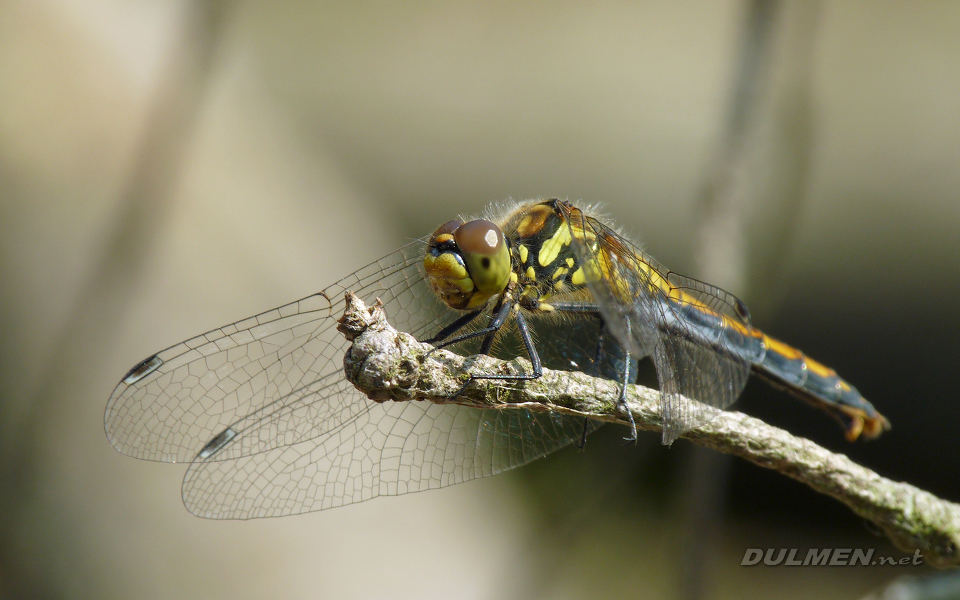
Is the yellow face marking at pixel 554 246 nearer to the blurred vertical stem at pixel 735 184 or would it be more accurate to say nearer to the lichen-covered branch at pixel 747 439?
the lichen-covered branch at pixel 747 439

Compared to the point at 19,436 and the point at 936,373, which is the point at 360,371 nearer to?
the point at 19,436

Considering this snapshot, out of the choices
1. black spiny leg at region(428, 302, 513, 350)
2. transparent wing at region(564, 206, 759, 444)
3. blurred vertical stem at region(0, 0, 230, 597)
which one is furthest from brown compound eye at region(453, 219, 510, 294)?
blurred vertical stem at region(0, 0, 230, 597)

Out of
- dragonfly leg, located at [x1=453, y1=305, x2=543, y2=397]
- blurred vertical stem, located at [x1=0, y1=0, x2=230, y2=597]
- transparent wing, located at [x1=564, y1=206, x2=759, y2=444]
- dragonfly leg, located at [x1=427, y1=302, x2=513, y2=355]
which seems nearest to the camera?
dragonfly leg, located at [x1=453, y1=305, x2=543, y2=397]

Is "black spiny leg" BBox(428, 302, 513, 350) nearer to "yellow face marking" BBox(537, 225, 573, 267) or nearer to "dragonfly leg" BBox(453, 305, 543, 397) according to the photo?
"dragonfly leg" BBox(453, 305, 543, 397)

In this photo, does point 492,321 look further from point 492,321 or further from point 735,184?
point 735,184

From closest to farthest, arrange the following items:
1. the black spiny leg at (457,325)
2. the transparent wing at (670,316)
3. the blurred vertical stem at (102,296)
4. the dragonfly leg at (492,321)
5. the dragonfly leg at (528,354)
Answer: the dragonfly leg at (528,354) < the transparent wing at (670,316) < the dragonfly leg at (492,321) < the black spiny leg at (457,325) < the blurred vertical stem at (102,296)

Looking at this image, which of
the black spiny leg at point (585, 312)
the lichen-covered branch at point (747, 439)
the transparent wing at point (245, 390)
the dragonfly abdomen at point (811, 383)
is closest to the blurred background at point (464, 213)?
the dragonfly abdomen at point (811, 383)
